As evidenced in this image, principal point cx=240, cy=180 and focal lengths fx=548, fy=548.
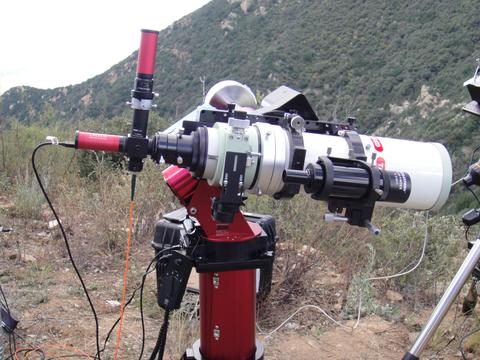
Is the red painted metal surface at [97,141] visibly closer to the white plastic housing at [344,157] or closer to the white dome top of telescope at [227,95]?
the white plastic housing at [344,157]

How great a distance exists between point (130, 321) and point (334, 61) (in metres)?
20.1

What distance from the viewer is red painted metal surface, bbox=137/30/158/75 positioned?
1.55 m

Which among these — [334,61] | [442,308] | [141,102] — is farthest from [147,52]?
[334,61]

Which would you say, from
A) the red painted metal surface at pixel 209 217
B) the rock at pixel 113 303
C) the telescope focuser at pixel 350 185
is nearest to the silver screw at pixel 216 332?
the red painted metal surface at pixel 209 217

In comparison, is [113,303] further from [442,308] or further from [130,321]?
[442,308]

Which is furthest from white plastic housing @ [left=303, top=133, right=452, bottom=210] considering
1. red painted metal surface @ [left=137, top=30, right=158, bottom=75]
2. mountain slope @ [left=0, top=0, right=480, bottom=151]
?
mountain slope @ [left=0, top=0, right=480, bottom=151]

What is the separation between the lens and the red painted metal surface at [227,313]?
1.91 meters

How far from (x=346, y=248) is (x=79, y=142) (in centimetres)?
265

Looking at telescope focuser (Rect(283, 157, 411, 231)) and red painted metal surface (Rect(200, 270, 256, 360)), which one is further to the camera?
red painted metal surface (Rect(200, 270, 256, 360))

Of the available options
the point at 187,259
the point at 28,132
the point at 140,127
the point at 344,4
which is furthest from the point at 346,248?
the point at 344,4

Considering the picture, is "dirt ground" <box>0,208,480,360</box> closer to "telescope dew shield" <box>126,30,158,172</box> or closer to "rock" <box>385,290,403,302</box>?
"rock" <box>385,290,403,302</box>

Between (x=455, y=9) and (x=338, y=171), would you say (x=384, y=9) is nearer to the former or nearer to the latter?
(x=455, y=9)

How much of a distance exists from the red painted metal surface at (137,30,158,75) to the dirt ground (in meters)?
1.43

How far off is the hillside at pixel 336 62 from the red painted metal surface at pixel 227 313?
32.7ft
